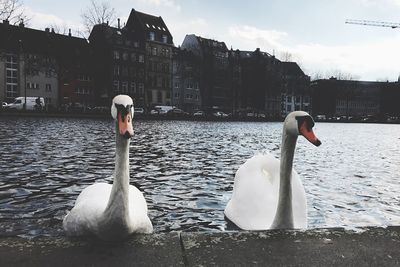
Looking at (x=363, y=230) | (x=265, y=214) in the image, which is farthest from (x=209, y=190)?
(x=363, y=230)

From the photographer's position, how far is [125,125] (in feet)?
11.3

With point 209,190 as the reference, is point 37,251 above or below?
above

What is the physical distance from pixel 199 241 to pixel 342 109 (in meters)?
146

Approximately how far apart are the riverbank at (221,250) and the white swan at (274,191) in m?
1.31

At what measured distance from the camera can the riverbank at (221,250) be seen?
2.58 meters

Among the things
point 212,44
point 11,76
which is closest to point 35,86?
point 11,76

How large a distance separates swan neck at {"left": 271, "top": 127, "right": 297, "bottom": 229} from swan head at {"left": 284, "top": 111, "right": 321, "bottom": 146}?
0.10 m

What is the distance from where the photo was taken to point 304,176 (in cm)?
1144

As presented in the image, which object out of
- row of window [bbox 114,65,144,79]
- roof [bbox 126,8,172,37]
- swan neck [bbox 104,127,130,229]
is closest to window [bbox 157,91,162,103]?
row of window [bbox 114,65,144,79]

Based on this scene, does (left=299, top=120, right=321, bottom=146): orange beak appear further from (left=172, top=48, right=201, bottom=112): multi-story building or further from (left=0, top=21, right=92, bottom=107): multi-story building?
(left=172, top=48, right=201, bottom=112): multi-story building

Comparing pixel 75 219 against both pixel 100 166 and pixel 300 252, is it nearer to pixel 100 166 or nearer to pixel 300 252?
pixel 300 252

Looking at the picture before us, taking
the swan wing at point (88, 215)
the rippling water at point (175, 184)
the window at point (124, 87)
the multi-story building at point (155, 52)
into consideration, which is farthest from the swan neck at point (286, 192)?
the multi-story building at point (155, 52)

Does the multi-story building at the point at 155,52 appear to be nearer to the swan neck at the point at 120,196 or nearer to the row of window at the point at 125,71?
the row of window at the point at 125,71

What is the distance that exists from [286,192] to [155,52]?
267ft
